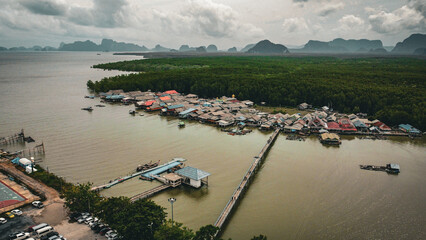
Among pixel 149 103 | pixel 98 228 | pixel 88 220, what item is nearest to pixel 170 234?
pixel 98 228

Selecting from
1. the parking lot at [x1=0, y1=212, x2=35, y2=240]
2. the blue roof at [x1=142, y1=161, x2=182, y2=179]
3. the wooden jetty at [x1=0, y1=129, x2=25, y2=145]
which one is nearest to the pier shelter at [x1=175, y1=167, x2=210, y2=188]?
the blue roof at [x1=142, y1=161, x2=182, y2=179]

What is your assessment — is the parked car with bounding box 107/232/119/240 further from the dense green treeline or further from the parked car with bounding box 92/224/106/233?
the dense green treeline

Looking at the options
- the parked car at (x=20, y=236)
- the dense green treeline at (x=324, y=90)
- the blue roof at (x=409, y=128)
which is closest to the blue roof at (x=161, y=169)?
the parked car at (x=20, y=236)

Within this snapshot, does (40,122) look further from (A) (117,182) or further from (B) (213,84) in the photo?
(B) (213,84)

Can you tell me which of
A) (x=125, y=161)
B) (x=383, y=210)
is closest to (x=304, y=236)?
(x=383, y=210)

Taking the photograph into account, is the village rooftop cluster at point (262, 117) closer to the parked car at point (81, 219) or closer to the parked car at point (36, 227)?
the parked car at point (81, 219)
